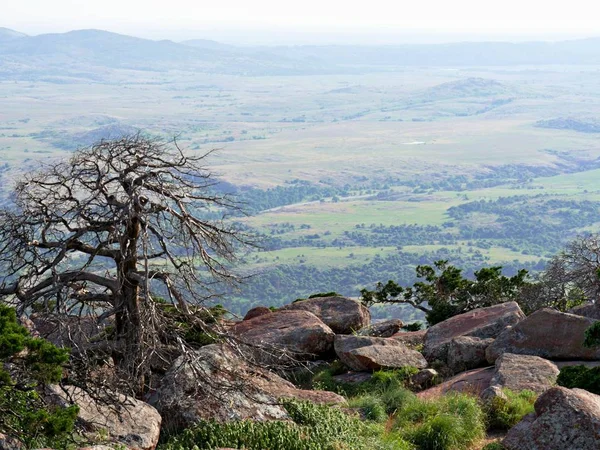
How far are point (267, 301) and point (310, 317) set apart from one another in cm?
7715

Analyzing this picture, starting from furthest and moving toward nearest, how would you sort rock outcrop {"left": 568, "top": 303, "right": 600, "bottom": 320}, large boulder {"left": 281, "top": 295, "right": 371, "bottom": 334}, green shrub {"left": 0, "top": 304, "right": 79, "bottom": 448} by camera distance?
large boulder {"left": 281, "top": 295, "right": 371, "bottom": 334} < rock outcrop {"left": 568, "top": 303, "right": 600, "bottom": 320} < green shrub {"left": 0, "top": 304, "right": 79, "bottom": 448}

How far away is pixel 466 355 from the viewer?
1939cm

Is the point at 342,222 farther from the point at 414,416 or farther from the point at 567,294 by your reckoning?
the point at 414,416

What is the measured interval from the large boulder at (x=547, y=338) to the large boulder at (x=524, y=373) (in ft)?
3.90

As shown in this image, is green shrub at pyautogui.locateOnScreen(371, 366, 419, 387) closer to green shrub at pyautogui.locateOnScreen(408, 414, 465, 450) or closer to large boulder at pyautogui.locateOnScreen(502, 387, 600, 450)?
green shrub at pyautogui.locateOnScreen(408, 414, 465, 450)

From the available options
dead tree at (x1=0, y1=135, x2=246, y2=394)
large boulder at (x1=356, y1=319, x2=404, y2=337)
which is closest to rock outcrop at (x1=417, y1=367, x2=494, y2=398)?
dead tree at (x1=0, y1=135, x2=246, y2=394)

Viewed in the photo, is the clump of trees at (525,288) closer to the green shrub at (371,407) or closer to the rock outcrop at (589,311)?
the rock outcrop at (589,311)

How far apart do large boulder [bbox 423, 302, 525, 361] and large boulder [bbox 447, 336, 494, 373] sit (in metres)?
0.47

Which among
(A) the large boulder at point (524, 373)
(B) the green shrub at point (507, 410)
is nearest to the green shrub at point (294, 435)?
(B) the green shrub at point (507, 410)

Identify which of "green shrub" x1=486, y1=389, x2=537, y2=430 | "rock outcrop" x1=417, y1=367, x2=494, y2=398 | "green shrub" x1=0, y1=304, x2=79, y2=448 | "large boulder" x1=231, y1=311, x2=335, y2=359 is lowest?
"large boulder" x1=231, y1=311, x2=335, y2=359

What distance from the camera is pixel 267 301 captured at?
9869 centimetres

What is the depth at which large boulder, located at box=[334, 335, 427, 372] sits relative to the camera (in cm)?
1919

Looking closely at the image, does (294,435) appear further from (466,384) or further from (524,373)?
(524,373)

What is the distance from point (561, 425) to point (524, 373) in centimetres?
428
